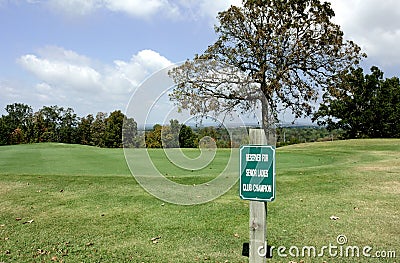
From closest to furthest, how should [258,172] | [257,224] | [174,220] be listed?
[258,172] < [257,224] < [174,220]

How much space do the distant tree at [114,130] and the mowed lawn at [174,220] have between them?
32.3 meters

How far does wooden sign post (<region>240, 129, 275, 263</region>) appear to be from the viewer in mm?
3324

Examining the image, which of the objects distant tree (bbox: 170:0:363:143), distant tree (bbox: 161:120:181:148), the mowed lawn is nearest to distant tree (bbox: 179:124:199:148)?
the mowed lawn

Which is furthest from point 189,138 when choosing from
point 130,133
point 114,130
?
point 114,130

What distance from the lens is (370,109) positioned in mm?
39594

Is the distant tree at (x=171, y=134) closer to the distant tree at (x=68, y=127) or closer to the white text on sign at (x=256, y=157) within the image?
the white text on sign at (x=256, y=157)

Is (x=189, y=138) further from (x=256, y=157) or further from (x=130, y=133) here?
(x=256, y=157)

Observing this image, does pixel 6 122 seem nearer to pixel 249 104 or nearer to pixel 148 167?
pixel 249 104

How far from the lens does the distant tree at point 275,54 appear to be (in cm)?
2302

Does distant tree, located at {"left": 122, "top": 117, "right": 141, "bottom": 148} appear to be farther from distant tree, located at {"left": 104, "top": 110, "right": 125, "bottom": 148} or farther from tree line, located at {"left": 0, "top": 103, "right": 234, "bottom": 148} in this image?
distant tree, located at {"left": 104, "top": 110, "right": 125, "bottom": 148}

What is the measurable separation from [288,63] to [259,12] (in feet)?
12.5

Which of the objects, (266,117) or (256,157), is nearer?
(256,157)

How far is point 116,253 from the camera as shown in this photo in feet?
15.4

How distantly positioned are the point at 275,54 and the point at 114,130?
2450cm
